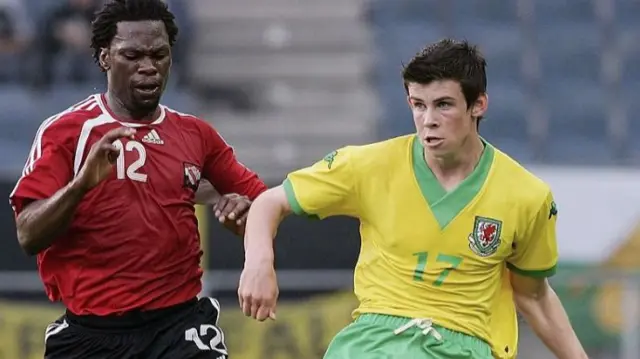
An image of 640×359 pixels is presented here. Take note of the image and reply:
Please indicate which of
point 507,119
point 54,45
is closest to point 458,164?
point 54,45

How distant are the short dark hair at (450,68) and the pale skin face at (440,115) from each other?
2 cm

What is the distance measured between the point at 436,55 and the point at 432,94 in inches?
5.9

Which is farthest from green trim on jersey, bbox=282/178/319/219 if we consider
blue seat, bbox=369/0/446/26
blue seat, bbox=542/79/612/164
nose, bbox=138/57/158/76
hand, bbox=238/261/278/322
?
blue seat, bbox=369/0/446/26

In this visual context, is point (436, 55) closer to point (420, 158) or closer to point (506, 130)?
point (420, 158)

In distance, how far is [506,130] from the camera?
13.1 m

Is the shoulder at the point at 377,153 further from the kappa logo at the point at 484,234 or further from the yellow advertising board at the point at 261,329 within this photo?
the yellow advertising board at the point at 261,329

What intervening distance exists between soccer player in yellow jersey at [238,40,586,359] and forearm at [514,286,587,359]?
267mm

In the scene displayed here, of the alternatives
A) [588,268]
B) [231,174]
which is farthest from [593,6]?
[231,174]

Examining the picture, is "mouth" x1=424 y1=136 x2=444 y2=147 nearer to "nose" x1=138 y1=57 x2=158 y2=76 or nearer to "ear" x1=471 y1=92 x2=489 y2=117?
"ear" x1=471 y1=92 x2=489 y2=117

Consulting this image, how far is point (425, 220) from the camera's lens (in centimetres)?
505

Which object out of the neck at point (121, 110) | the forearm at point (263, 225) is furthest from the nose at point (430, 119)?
the neck at point (121, 110)

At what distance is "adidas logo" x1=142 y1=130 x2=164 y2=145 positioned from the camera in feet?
17.9

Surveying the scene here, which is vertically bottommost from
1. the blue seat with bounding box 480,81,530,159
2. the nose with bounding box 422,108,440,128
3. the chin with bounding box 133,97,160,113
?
the blue seat with bounding box 480,81,530,159

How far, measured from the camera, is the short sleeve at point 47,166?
17.0 ft
